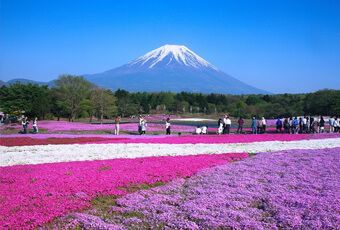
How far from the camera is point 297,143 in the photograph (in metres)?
30.7

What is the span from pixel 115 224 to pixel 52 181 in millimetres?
5232

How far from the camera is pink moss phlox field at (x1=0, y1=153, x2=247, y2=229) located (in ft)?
35.9

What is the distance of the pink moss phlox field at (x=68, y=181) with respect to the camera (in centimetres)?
1095

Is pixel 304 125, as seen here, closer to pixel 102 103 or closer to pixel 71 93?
pixel 102 103

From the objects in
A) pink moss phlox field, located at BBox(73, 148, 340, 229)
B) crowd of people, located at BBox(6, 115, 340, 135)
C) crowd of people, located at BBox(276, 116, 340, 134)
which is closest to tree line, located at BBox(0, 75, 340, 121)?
crowd of people, located at BBox(6, 115, 340, 135)

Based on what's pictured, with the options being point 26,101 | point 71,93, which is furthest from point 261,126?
point 26,101

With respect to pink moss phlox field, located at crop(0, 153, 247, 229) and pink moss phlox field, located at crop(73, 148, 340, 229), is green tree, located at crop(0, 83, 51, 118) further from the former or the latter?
pink moss phlox field, located at crop(73, 148, 340, 229)

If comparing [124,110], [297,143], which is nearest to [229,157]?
[297,143]

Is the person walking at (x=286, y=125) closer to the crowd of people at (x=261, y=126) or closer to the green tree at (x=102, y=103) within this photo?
the crowd of people at (x=261, y=126)

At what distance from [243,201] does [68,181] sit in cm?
646

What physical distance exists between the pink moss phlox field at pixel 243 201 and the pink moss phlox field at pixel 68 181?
3.81 ft

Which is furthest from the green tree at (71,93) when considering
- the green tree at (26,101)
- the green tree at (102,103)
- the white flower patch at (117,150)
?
the white flower patch at (117,150)

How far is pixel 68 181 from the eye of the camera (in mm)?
14711

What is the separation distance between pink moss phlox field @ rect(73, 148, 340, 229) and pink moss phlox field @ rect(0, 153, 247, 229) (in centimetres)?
116
